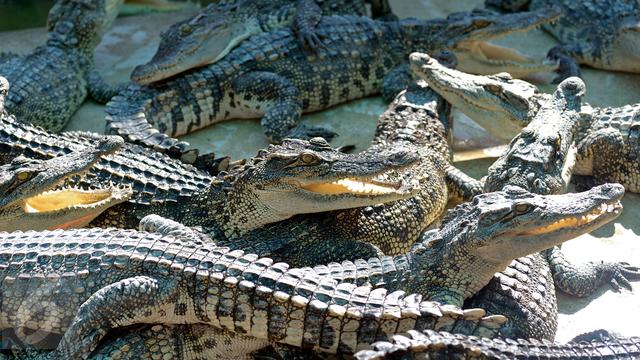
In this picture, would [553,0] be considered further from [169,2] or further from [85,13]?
[85,13]

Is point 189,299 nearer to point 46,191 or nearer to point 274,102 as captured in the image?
point 46,191

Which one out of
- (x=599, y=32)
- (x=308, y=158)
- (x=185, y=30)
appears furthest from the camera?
(x=599, y=32)

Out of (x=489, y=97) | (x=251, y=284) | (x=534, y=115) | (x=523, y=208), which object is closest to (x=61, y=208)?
(x=251, y=284)

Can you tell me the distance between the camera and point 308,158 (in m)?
4.11

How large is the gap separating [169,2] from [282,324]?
5.39 metres

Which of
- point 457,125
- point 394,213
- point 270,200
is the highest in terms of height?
point 270,200

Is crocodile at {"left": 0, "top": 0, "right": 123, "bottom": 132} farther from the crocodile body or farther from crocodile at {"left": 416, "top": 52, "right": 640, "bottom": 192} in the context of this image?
crocodile at {"left": 416, "top": 52, "right": 640, "bottom": 192}

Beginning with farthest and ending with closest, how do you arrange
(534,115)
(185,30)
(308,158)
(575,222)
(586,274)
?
(185,30)
(534,115)
(586,274)
(308,158)
(575,222)

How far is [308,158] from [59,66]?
312 centimetres

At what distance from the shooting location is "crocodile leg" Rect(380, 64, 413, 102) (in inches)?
251

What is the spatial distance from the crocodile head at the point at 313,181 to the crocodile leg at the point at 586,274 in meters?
0.83

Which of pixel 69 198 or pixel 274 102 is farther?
pixel 274 102

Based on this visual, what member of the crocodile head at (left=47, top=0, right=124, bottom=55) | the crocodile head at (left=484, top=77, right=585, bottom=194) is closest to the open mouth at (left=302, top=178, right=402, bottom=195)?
the crocodile head at (left=484, top=77, right=585, bottom=194)

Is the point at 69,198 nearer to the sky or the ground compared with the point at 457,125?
nearer to the sky
